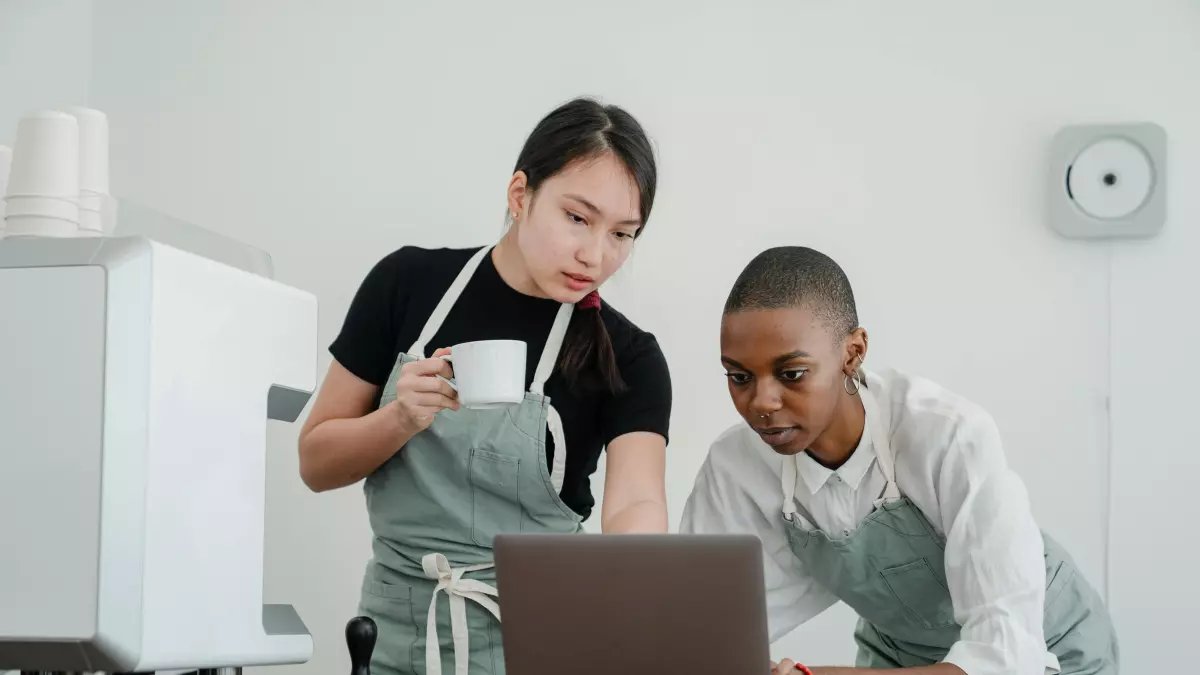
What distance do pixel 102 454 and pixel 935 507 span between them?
1.12 meters

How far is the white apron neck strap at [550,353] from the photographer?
1578 millimetres

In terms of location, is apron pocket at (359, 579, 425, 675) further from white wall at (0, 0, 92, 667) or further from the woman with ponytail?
white wall at (0, 0, 92, 667)

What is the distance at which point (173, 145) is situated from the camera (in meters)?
2.65

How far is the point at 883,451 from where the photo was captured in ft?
5.20

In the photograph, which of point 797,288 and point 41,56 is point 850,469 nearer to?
point 797,288

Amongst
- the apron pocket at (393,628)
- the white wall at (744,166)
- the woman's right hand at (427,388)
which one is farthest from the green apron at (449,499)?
the white wall at (744,166)

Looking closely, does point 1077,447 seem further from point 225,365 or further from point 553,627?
point 225,365

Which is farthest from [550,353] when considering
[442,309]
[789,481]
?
[789,481]

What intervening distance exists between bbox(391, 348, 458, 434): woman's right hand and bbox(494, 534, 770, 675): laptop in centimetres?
35

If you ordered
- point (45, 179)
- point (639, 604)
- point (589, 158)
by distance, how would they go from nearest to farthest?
point (45, 179) < point (639, 604) < point (589, 158)

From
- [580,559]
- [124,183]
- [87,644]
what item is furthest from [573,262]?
[124,183]

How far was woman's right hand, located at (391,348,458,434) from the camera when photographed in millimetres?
1347

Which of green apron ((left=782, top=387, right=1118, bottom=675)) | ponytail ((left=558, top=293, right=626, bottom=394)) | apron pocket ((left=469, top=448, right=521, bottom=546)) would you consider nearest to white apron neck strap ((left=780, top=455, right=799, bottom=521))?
green apron ((left=782, top=387, right=1118, bottom=675))

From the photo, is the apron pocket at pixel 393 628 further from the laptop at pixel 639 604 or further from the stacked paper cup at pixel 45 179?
the stacked paper cup at pixel 45 179
